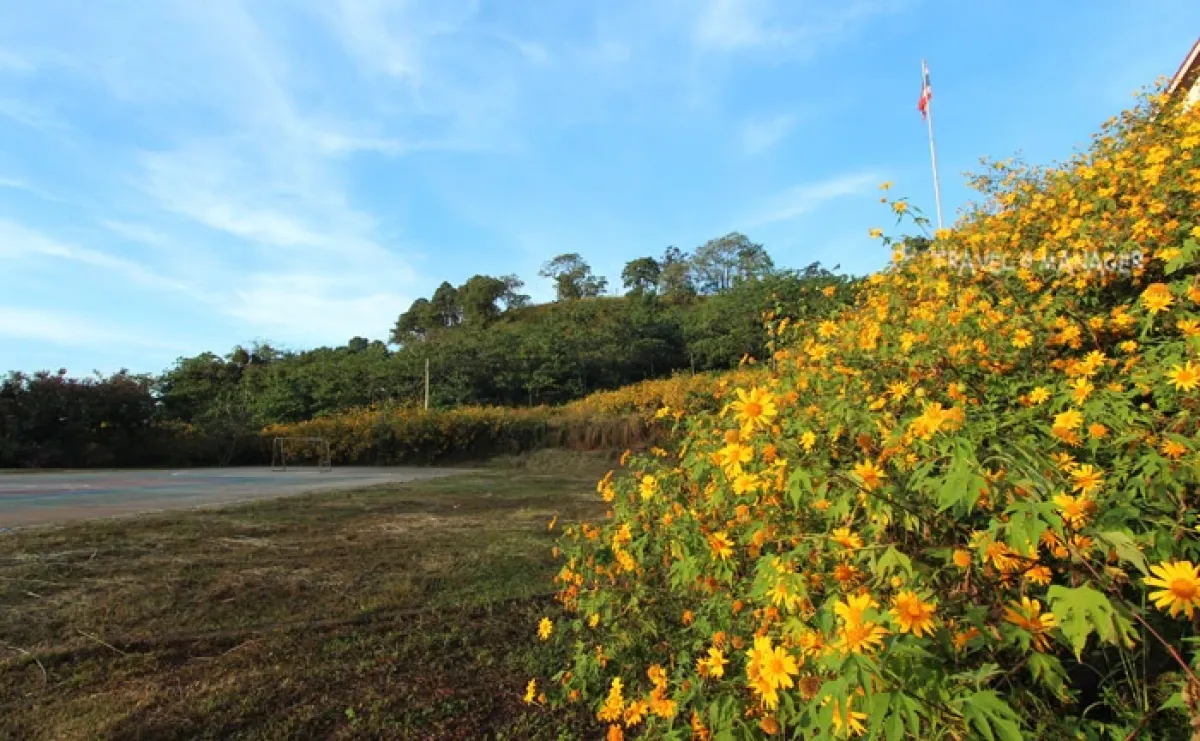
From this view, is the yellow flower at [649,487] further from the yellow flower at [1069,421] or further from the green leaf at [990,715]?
the green leaf at [990,715]

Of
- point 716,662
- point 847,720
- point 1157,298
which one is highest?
point 1157,298

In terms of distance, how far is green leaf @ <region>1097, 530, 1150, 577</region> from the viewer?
0.84 metres

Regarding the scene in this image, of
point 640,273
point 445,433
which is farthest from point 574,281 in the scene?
point 445,433

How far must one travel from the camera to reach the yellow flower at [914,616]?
92cm

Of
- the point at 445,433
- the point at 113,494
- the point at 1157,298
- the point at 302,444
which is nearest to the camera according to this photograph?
the point at 1157,298

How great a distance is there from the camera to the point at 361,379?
2462cm

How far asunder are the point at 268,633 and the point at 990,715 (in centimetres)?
279

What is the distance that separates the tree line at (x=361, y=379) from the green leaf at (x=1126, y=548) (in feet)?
51.1

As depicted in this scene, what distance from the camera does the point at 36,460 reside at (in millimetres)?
14188

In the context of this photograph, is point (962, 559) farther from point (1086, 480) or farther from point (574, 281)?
point (574, 281)

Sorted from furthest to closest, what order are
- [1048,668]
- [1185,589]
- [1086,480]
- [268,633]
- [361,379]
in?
[361,379] < [268,633] < [1086,480] < [1048,668] < [1185,589]

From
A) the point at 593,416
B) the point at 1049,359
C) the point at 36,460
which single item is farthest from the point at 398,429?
the point at 1049,359

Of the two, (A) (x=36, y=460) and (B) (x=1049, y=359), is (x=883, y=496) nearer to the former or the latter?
(B) (x=1049, y=359)

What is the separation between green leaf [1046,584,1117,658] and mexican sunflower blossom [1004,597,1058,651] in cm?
8
